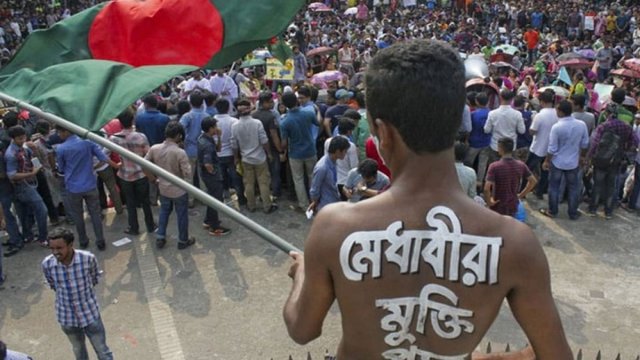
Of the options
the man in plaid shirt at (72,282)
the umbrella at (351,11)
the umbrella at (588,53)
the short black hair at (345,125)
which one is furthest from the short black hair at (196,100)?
the umbrella at (351,11)

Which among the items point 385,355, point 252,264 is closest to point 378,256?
point 385,355

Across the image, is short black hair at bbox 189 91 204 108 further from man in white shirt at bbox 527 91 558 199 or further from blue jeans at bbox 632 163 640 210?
blue jeans at bbox 632 163 640 210

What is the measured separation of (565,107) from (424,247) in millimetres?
6608

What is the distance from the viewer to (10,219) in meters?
7.61

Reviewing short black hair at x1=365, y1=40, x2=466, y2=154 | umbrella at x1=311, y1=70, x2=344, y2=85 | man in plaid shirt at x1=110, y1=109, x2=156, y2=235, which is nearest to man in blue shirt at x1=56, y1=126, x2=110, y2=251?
man in plaid shirt at x1=110, y1=109, x2=156, y2=235

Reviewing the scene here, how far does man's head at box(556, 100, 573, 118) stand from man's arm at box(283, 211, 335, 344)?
6.48 metres

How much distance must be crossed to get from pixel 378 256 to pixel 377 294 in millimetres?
116

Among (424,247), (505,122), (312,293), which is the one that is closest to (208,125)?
(505,122)

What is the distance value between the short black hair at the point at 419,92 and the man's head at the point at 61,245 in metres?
3.66

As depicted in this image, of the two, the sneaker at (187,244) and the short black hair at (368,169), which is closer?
the short black hair at (368,169)

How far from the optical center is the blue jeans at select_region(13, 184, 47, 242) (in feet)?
24.8

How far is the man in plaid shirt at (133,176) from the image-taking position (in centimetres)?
746

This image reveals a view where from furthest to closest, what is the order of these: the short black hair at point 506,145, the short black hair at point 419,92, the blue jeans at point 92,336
Answer: the short black hair at point 506,145
the blue jeans at point 92,336
the short black hair at point 419,92

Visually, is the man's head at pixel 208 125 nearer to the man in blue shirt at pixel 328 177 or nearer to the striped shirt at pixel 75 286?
the man in blue shirt at pixel 328 177
